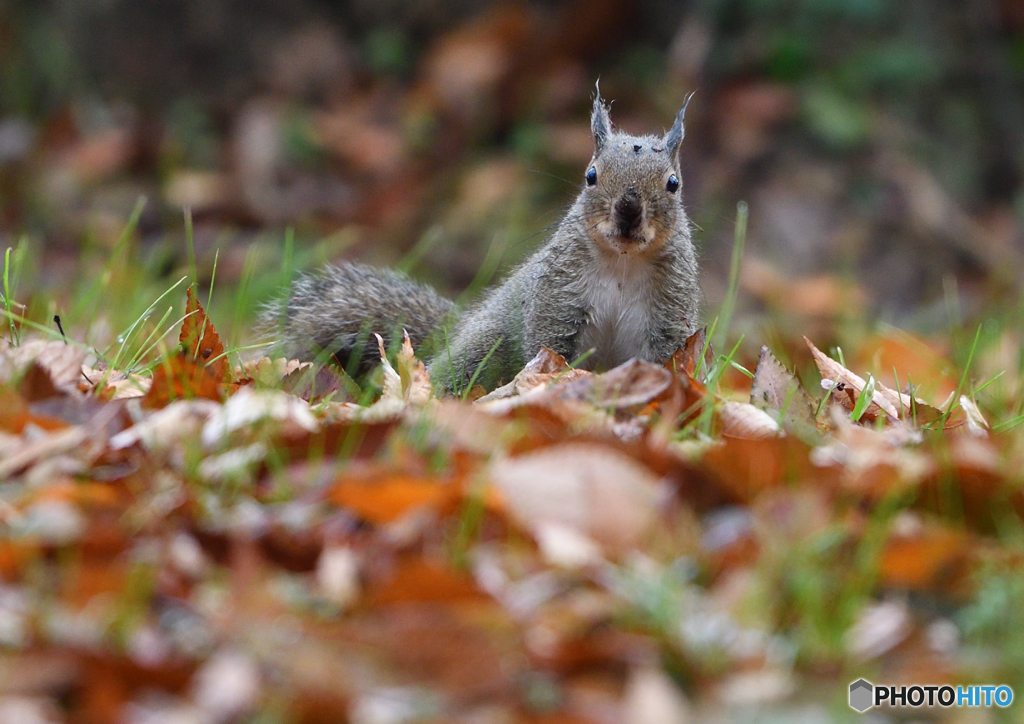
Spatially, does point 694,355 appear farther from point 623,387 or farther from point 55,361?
point 55,361

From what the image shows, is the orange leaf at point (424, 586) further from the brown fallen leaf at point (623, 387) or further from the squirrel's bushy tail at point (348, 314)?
the squirrel's bushy tail at point (348, 314)

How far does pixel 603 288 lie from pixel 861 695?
6.70ft

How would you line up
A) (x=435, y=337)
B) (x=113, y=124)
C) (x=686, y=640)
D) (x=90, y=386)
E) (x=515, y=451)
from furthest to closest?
(x=113, y=124)
(x=435, y=337)
(x=90, y=386)
(x=515, y=451)
(x=686, y=640)

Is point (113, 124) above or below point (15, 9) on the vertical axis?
below

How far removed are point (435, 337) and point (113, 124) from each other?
453 centimetres

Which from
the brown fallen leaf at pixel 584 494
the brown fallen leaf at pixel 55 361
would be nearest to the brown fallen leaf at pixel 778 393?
the brown fallen leaf at pixel 584 494

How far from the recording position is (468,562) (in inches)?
67.5

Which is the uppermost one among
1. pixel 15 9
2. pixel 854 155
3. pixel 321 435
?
pixel 15 9

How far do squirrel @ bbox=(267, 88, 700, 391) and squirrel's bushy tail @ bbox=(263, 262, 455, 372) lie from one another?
0.04 feet

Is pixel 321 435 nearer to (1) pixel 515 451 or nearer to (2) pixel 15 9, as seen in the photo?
(1) pixel 515 451

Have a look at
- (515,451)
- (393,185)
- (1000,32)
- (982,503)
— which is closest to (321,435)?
(515,451)

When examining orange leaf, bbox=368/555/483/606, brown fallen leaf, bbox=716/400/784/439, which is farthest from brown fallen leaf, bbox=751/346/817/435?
orange leaf, bbox=368/555/483/606

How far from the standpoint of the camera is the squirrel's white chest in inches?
A: 135

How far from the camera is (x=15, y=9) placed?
7359mm
